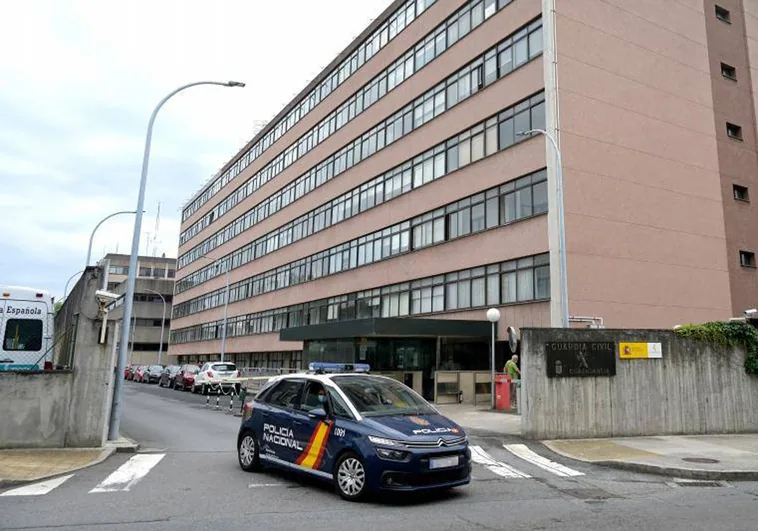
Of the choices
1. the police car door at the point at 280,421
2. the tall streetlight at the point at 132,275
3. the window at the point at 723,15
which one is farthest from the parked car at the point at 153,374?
the window at the point at 723,15

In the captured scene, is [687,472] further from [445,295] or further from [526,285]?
[445,295]

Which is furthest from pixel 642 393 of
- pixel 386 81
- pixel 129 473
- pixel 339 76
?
pixel 339 76

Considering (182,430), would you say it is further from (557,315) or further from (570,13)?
(570,13)

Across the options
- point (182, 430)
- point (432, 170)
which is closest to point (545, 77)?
point (432, 170)

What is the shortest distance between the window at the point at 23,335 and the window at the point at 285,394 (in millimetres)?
8617

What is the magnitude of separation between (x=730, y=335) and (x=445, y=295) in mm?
14550

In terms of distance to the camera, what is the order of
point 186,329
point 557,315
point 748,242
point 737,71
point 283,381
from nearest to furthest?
point 283,381
point 557,315
point 748,242
point 737,71
point 186,329

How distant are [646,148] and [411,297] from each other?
13.2 meters

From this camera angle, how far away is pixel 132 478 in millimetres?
8961

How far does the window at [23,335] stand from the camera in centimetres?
1484

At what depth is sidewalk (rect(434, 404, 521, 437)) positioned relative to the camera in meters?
15.4

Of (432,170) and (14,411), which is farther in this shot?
(432,170)

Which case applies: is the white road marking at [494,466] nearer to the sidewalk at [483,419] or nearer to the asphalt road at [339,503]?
the asphalt road at [339,503]

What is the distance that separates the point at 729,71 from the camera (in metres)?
32.0
